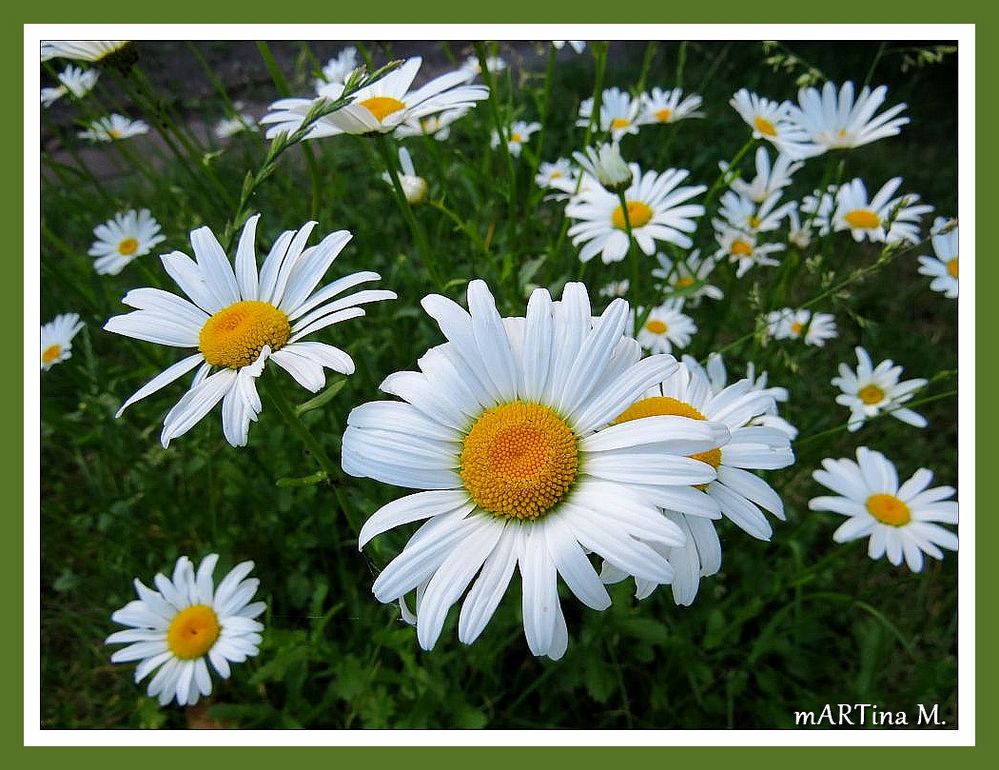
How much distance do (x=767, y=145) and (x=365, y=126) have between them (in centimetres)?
174

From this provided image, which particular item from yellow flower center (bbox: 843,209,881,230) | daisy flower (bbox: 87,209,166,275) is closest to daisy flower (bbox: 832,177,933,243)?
yellow flower center (bbox: 843,209,881,230)

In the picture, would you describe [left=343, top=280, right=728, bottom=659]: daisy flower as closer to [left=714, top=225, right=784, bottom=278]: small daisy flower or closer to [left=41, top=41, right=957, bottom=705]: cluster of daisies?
[left=41, top=41, right=957, bottom=705]: cluster of daisies

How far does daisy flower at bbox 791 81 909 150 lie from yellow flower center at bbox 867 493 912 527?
852 millimetres

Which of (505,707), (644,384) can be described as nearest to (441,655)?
(505,707)

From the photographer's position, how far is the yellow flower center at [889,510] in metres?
1.57

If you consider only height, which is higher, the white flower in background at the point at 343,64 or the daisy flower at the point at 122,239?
the white flower in background at the point at 343,64

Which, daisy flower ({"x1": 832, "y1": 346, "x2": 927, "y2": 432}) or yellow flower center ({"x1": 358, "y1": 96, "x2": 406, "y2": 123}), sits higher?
yellow flower center ({"x1": 358, "y1": 96, "x2": 406, "y2": 123})

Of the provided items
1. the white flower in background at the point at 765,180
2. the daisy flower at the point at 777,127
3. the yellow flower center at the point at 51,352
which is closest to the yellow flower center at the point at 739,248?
the white flower in background at the point at 765,180

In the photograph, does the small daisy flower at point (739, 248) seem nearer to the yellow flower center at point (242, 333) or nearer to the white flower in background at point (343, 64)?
the white flower in background at point (343, 64)

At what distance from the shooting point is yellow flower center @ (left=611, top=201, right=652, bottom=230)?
5.98 ft

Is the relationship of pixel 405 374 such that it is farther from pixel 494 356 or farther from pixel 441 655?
pixel 441 655

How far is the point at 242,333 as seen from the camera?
1018 millimetres

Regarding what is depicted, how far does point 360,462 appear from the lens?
0.89 metres

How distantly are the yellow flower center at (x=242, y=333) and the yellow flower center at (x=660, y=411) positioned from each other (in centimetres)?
49
